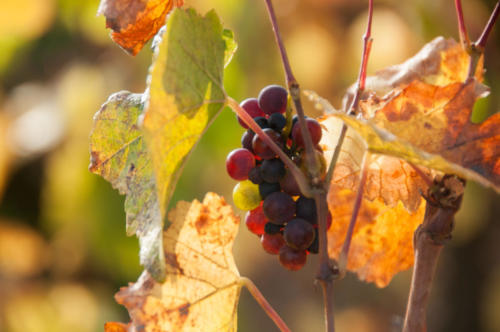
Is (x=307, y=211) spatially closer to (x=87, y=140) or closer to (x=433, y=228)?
(x=433, y=228)

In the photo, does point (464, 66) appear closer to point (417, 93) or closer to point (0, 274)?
point (417, 93)

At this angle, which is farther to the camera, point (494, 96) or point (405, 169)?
point (494, 96)

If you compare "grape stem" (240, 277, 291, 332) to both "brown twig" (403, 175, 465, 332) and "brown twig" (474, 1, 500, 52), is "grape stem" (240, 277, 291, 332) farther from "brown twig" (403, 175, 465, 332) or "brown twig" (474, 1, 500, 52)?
"brown twig" (474, 1, 500, 52)

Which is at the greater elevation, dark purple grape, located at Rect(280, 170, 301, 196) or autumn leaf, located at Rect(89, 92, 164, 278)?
autumn leaf, located at Rect(89, 92, 164, 278)

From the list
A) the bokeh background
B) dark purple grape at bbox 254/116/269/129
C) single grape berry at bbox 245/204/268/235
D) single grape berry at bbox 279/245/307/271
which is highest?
the bokeh background

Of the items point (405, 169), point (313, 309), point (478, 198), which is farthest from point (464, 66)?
point (313, 309)

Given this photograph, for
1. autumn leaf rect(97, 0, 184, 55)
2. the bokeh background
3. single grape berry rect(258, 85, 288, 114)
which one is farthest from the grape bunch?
the bokeh background
